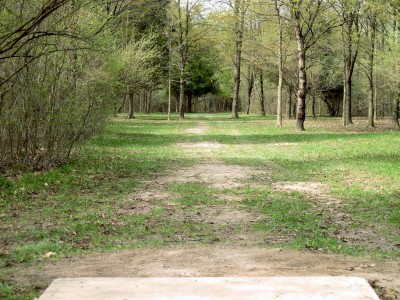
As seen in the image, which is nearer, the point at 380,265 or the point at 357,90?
the point at 380,265

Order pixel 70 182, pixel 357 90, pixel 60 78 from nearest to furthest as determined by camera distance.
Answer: pixel 70 182 → pixel 60 78 → pixel 357 90

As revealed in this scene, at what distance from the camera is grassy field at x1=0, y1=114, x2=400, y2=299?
22.9ft

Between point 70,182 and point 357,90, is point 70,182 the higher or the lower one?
the lower one

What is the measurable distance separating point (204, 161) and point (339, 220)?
8.75 meters

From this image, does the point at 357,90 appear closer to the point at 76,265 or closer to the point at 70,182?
the point at 70,182

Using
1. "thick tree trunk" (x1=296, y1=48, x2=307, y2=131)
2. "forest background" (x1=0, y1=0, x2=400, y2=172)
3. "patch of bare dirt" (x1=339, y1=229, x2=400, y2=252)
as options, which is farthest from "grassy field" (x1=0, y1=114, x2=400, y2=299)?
"thick tree trunk" (x1=296, y1=48, x2=307, y2=131)

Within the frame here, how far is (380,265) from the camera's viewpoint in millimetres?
5859

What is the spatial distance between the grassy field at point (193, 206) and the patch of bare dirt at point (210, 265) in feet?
1.14

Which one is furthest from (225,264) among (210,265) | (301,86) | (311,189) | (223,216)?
(301,86)

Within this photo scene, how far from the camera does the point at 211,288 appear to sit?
4.61 meters

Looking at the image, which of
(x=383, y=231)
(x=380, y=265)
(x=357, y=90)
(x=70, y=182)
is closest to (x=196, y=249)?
(x=380, y=265)

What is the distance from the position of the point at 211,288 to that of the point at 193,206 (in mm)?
5155

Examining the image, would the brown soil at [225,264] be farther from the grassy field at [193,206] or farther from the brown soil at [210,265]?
the grassy field at [193,206]

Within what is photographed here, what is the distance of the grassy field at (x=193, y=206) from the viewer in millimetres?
6969
